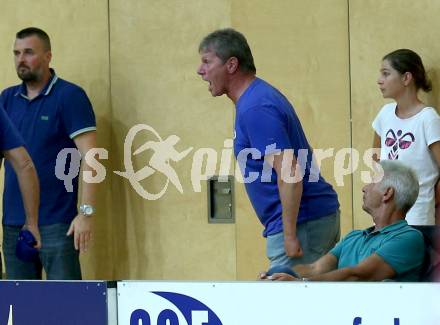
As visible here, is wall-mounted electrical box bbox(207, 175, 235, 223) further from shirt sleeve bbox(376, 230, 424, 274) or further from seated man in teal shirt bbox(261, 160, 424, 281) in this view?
shirt sleeve bbox(376, 230, 424, 274)

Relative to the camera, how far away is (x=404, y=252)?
3922 mm

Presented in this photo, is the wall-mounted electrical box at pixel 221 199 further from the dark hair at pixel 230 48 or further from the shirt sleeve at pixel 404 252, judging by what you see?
the shirt sleeve at pixel 404 252

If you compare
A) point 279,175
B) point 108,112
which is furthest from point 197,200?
point 279,175

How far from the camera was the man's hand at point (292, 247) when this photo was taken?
4.48 metres

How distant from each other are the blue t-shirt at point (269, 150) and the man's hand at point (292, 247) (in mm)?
117

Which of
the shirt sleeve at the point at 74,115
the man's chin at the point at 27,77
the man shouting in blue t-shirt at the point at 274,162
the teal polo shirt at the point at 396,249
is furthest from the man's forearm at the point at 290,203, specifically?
the man's chin at the point at 27,77

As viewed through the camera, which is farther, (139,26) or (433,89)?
(139,26)

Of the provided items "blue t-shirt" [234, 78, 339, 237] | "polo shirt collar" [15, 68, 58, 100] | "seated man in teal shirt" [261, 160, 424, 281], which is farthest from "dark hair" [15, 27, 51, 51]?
"seated man in teal shirt" [261, 160, 424, 281]

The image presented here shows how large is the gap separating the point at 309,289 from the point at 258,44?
3.12 meters

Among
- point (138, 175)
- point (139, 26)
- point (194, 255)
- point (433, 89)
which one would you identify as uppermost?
point (139, 26)

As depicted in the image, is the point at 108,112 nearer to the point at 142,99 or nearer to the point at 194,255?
the point at 142,99

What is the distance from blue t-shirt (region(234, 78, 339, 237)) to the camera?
14.7 ft

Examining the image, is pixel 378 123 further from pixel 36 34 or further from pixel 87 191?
pixel 36 34

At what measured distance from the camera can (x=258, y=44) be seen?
20.4 feet
